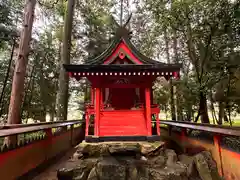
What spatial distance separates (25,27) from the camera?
5.05 meters

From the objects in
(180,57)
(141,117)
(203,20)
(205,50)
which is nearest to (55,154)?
(141,117)

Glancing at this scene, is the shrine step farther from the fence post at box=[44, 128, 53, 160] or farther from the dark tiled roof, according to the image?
the dark tiled roof

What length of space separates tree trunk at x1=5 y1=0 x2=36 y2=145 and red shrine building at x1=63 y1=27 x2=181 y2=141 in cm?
128

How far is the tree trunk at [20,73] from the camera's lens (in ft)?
14.5

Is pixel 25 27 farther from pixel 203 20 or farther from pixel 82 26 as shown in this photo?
pixel 203 20

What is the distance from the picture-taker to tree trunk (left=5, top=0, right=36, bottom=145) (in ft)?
14.5

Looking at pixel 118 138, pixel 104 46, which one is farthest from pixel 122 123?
pixel 104 46

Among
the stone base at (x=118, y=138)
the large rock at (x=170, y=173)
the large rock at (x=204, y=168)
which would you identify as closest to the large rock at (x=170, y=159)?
the large rock at (x=170, y=173)

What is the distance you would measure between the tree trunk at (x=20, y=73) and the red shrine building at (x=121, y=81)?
1278 millimetres

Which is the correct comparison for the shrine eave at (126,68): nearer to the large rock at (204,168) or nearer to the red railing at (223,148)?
the red railing at (223,148)

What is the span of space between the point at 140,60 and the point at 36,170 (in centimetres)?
469

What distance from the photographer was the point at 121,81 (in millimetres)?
5840

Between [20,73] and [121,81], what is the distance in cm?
326

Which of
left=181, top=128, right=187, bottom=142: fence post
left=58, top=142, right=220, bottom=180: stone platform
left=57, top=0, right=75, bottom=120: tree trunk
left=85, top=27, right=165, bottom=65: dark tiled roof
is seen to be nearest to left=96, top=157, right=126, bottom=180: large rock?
left=58, top=142, right=220, bottom=180: stone platform
